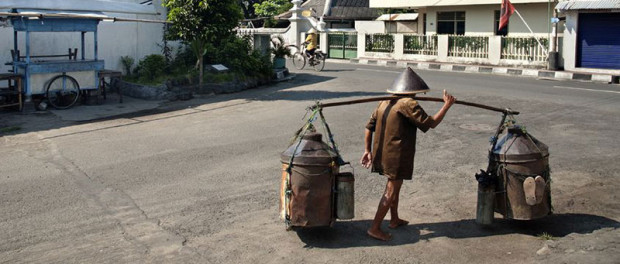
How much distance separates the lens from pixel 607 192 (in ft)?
25.9

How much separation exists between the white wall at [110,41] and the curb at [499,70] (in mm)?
11953

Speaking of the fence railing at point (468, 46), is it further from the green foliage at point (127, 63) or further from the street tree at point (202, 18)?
the green foliage at point (127, 63)

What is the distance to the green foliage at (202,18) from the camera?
17.3 meters

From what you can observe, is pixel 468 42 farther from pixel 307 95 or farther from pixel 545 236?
pixel 545 236

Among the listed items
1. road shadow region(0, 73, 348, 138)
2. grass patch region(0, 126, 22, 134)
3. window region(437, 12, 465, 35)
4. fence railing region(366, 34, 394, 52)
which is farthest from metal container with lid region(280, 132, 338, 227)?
window region(437, 12, 465, 35)

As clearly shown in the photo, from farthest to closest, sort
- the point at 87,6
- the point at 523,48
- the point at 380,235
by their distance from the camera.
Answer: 1. the point at 523,48
2. the point at 87,6
3. the point at 380,235

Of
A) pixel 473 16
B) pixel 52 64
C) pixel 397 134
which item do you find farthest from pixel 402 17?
pixel 397 134

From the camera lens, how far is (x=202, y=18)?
1739 centimetres

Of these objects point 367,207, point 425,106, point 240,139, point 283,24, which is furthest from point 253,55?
point 283,24

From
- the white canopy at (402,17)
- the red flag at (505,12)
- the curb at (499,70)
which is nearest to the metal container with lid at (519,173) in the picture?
the curb at (499,70)

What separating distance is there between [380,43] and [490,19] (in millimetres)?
5184

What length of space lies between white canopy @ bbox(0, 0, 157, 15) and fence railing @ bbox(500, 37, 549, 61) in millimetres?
14092

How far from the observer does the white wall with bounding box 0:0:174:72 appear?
1695 centimetres

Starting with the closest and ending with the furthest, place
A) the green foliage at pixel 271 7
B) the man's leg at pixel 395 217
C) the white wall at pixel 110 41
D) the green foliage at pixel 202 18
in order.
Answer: the man's leg at pixel 395 217
the white wall at pixel 110 41
the green foliage at pixel 202 18
the green foliage at pixel 271 7
